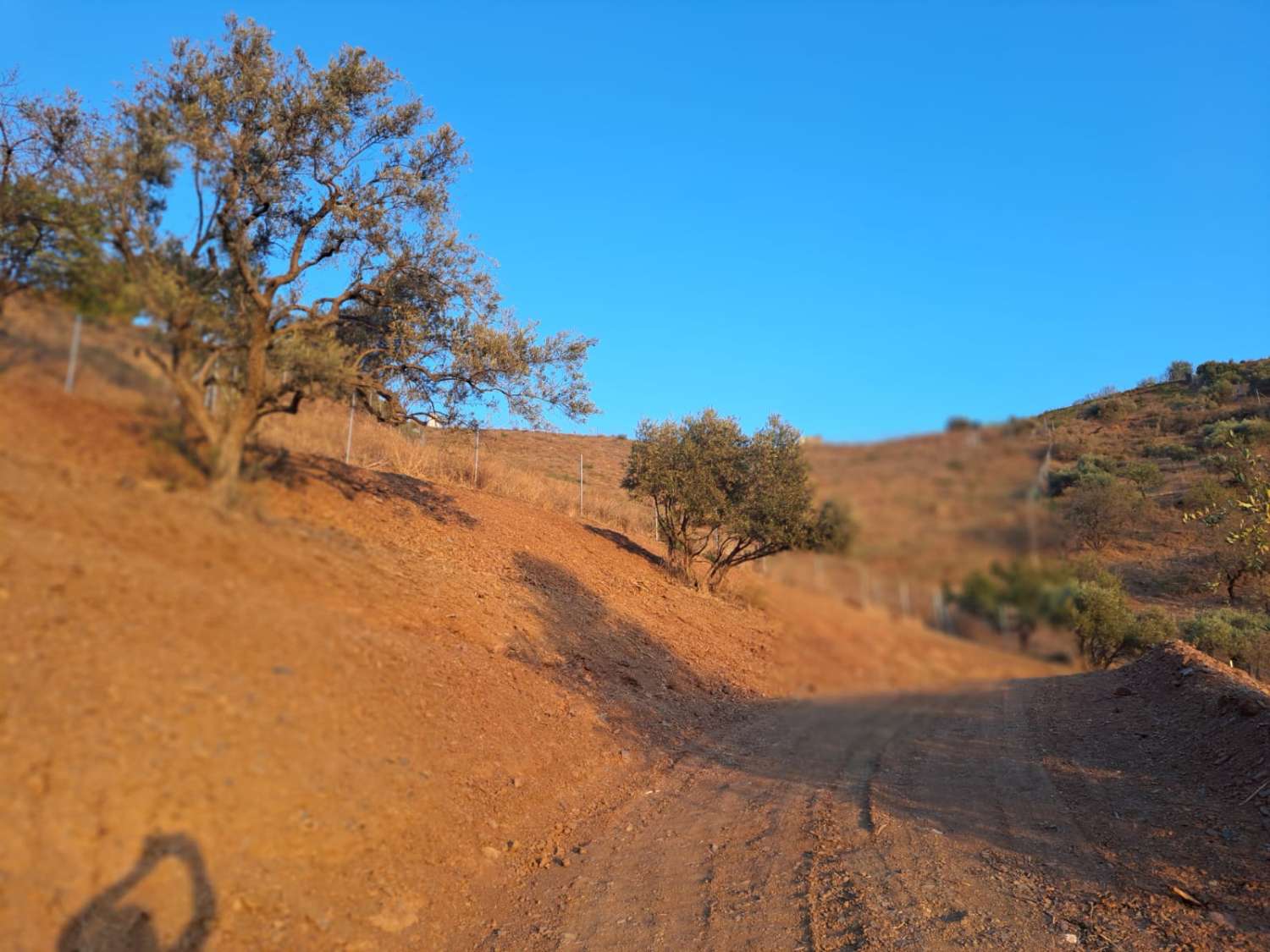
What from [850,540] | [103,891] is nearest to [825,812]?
[850,540]

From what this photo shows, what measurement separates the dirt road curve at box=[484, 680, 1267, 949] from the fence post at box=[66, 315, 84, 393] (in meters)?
5.61

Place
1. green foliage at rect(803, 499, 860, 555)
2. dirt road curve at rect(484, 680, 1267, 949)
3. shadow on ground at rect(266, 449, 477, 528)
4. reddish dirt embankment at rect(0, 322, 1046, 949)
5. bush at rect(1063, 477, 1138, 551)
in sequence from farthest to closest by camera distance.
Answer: shadow on ground at rect(266, 449, 477, 528) < bush at rect(1063, 477, 1138, 551) < green foliage at rect(803, 499, 860, 555) < dirt road curve at rect(484, 680, 1267, 949) < reddish dirt embankment at rect(0, 322, 1046, 949)

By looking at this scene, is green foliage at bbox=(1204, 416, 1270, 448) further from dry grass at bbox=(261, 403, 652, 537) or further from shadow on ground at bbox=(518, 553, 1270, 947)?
dry grass at bbox=(261, 403, 652, 537)

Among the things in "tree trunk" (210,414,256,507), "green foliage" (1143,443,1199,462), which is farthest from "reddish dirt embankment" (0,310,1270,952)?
"green foliage" (1143,443,1199,462)

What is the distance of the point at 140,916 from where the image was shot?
4.84 m

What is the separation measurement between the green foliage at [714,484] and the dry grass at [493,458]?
1671 mm

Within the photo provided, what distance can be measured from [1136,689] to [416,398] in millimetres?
12283

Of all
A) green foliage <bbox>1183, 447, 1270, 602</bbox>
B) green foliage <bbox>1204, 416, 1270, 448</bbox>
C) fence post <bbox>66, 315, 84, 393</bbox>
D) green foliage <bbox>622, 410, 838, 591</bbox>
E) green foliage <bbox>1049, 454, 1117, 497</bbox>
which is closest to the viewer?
fence post <bbox>66, 315, 84, 393</bbox>

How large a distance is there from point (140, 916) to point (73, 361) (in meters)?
4.32

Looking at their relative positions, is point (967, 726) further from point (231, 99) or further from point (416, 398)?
point (231, 99)

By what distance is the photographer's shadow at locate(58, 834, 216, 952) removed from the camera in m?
4.55

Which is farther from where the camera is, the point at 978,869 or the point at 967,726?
the point at 967,726

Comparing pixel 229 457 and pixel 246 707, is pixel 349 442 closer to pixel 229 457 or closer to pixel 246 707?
pixel 229 457

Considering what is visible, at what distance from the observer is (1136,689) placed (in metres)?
12.9
